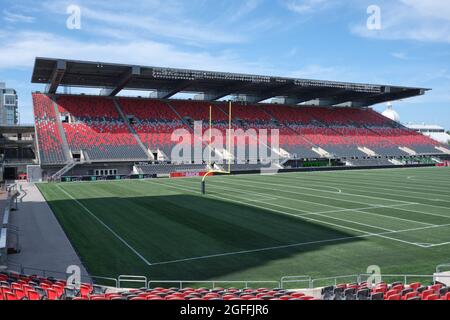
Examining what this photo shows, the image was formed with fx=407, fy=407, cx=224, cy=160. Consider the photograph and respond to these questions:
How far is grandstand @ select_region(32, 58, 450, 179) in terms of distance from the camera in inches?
1912

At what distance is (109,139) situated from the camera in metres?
51.7

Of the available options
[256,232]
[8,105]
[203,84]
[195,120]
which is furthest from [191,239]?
[8,105]

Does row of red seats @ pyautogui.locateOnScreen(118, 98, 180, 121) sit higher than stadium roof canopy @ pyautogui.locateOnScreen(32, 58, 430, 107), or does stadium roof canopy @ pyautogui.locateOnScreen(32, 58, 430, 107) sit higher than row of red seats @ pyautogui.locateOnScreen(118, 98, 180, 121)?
stadium roof canopy @ pyautogui.locateOnScreen(32, 58, 430, 107)

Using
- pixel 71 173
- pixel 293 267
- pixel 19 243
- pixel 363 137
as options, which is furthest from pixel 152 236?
pixel 363 137

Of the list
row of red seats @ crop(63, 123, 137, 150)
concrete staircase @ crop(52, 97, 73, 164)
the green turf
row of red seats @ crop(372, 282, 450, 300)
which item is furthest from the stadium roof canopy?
row of red seats @ crop(372, 282, 450, 300)

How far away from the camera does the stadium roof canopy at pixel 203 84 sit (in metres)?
47.5

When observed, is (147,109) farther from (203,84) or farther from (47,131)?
(47,131)

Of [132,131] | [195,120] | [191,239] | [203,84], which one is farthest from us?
[195,120]

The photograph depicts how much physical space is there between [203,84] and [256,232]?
4347 centimetres

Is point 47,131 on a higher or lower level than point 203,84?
lower

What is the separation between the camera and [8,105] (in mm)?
147500

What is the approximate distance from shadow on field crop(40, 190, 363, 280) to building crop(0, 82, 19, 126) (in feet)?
454

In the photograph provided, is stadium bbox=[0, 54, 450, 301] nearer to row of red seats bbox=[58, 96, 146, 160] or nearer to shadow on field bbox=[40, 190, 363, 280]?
shadow on field bbox=[40, 190, 363, 280]
